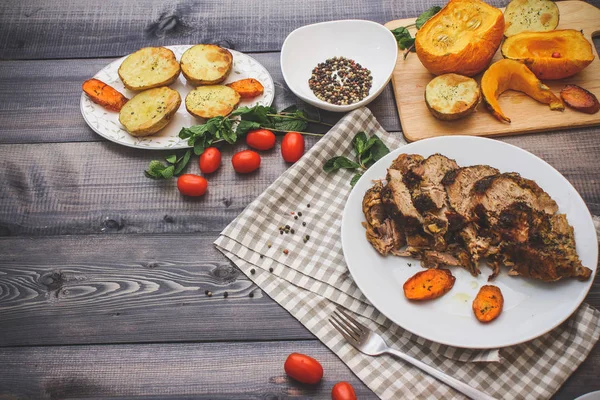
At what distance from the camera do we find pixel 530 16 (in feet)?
11.4

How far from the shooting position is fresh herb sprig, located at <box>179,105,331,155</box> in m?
3.12

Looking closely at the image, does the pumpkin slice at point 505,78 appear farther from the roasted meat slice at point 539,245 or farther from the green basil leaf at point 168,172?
the green basil leaf at point 168,172

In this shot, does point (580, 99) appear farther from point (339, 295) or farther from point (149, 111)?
point (149, 111)

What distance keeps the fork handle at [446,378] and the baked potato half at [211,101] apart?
1.71m

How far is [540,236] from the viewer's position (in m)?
2.43

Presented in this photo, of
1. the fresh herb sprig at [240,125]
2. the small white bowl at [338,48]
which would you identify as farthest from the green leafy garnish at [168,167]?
the small white bowl at [338,48]

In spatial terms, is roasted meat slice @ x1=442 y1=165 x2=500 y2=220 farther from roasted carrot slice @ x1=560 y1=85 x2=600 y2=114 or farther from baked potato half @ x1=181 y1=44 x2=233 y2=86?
baked potato half @ x1=181 y1=44 x2=233 y2=86

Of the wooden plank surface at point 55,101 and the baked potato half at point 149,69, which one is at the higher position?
the baked potato half at point 149,69

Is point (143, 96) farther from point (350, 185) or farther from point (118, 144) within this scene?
point (350, 185)

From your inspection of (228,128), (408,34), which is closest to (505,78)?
(408,34)

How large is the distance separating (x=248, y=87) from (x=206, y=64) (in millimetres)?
323

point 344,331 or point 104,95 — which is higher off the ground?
point 104,95

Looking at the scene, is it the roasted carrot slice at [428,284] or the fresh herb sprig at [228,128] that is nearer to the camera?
the roasted carrot slice at [428,284]

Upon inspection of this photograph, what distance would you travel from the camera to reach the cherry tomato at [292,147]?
3148 millimetres
